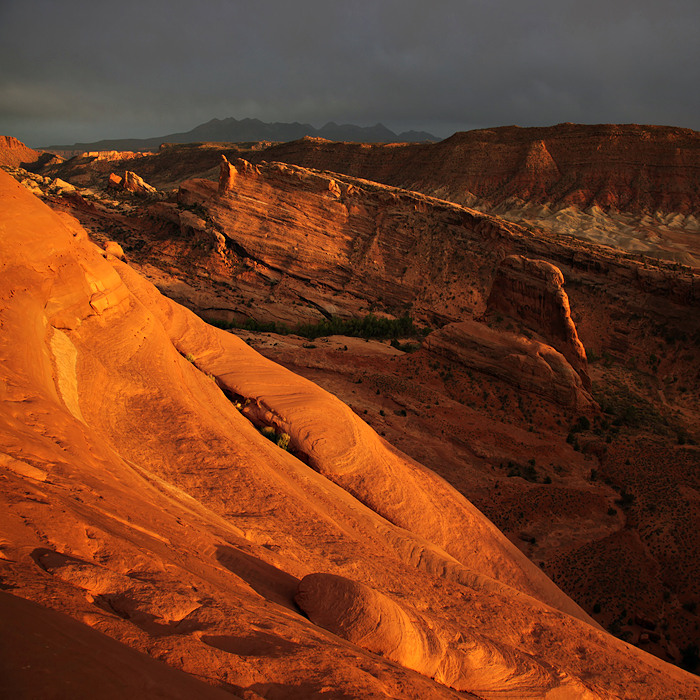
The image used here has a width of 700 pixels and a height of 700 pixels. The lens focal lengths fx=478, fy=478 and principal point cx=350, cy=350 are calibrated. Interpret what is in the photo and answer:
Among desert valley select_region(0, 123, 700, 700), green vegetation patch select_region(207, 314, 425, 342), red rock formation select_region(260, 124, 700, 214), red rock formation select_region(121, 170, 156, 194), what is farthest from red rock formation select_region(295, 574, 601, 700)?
red rock formation select_region(260, 124, 700, 214)

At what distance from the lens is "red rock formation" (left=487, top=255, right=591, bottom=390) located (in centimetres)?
2266

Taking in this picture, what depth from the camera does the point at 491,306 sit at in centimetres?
2488

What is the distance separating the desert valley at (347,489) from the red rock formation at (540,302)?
0.11 m

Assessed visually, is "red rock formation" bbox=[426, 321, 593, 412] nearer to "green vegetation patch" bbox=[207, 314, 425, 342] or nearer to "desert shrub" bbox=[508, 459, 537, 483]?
"desert shrub" bbox=[508, 459, 537, 483]

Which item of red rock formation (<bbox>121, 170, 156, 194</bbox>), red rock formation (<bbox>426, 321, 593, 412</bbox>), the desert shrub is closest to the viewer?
the desert shrub

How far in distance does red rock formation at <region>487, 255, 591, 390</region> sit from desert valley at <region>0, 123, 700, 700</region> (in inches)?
4.4

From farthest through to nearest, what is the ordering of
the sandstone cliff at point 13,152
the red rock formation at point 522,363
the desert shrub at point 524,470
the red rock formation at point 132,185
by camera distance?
1. the sandstone cliff at point 13,152
2. the red rock formation at point 132,185
3. the red rock formation at point 522,363
4. the desert shrub at point 524,470

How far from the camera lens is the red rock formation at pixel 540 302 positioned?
22656 mm

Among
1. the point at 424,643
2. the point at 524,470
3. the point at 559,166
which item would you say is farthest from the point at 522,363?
the point at 559,166

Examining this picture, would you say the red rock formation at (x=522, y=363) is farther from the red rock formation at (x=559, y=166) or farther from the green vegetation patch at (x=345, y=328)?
the red rock formation at (x=559, y=166)

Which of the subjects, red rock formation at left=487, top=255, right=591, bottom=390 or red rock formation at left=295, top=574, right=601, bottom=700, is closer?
red rock formation at left=295, top=574, right=601, bottom=700

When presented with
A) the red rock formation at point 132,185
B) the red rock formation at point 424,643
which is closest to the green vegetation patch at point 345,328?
the red rock formation at point 424,643

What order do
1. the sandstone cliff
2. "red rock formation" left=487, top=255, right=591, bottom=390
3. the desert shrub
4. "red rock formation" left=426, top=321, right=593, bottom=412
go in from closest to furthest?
the desert shrub, "red rock formation" left=426, top=321, right=593, bottom=412, "red rock formation" left=487, top=255, right=591, bottom=390, the sandstone cliff

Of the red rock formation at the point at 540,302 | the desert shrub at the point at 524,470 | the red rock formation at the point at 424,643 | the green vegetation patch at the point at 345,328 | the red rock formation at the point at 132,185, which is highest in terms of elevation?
the red rock formation at the point at 132,185
